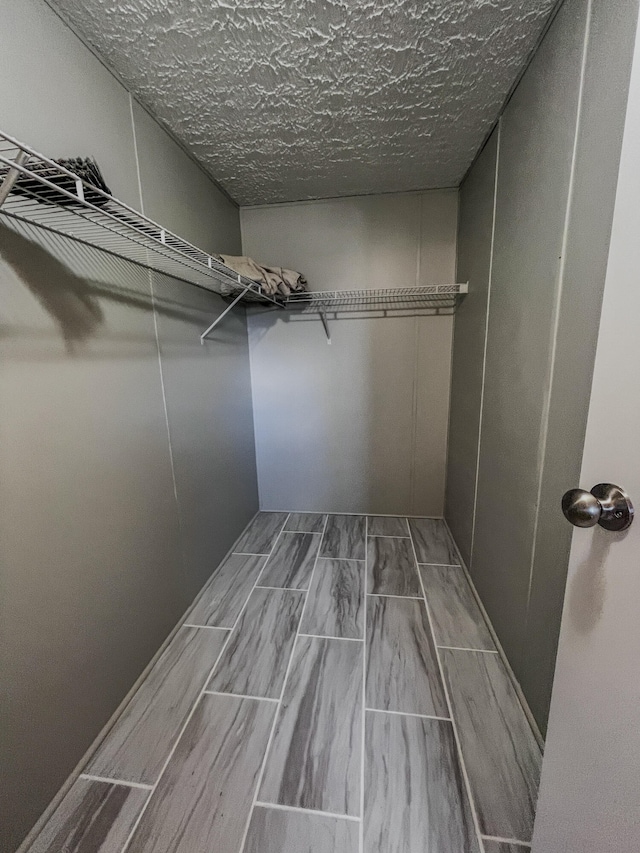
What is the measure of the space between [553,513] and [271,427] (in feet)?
6.34

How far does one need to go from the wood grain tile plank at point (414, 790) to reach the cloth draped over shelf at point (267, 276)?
6.72 feet

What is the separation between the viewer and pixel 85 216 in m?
0.86

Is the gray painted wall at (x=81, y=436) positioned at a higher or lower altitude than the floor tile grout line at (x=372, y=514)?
higher

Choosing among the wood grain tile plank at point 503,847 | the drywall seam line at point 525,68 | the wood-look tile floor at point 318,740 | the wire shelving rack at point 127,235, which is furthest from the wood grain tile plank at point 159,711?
the drywall seam line at point 525,68

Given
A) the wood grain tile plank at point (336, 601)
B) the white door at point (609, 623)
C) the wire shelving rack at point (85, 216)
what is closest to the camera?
the white door at point (609, 623)

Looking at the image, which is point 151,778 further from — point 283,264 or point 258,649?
point 283,264

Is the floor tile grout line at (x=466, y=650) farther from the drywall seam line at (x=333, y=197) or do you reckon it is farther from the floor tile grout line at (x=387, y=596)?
the drywall seam line at (x=333, y=197)

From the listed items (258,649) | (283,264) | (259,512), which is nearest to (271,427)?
(259,512)

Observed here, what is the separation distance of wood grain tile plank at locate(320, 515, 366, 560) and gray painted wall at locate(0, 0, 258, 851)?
2.96 feet

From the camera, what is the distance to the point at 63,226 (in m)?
1.01

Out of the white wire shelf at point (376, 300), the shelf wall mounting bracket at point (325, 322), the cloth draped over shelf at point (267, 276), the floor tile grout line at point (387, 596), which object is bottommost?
the floor tile grout line at point (387, 596)

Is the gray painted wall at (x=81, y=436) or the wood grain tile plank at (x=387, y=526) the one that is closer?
the gray painted wall at (x=81, y=436)

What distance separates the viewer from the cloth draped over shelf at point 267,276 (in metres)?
1.84

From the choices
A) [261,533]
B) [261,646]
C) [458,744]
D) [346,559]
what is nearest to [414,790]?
[458,744]
